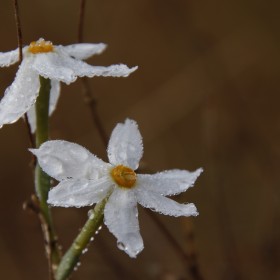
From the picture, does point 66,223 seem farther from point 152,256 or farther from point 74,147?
point 74,147

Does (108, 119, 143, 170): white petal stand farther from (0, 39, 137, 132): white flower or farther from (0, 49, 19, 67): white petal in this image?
(0, 49, 19, 67): white petal

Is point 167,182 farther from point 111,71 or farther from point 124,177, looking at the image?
point 111,71

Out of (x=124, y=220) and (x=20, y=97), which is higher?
(x=20, y=97)

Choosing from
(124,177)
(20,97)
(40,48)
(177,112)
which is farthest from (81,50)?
(177,112)

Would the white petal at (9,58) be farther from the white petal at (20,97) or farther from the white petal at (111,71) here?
the white petal at (111,71)

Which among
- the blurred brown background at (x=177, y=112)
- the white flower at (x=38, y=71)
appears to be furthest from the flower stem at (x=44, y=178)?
the blurred brown background at (x=177, y=112)

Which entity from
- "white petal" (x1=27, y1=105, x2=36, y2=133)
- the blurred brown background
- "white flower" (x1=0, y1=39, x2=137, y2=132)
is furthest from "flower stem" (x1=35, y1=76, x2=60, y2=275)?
the blurred brown background
